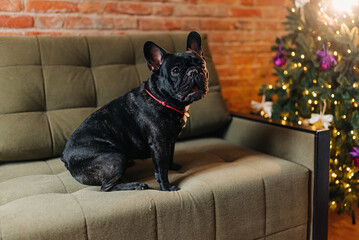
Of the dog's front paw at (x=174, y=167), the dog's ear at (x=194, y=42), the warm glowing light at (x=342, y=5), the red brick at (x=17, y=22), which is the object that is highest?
the warm glowing light at (x=342, y=5)

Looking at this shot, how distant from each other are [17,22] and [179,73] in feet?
4.16

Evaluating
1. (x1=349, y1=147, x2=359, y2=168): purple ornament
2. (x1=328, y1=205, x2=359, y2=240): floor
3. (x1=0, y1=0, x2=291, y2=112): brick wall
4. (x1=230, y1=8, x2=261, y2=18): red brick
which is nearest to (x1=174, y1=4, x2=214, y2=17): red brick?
(x1=0, y1=0, x2=291, y2=112): brick wall

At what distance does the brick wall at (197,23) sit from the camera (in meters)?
1.99

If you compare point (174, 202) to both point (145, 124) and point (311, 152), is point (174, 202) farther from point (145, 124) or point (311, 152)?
point (311, 152)

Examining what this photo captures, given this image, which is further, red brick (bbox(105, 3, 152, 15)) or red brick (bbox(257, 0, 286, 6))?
red brick (bbox(257, 0, 286, 6))

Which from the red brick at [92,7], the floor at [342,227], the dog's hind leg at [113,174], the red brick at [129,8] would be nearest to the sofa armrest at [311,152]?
the floor at [342,227]

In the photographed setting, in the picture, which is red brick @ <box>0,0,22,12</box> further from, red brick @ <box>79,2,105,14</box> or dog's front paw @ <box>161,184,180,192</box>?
dog's front paw @ <box>161,184,180,192</box>

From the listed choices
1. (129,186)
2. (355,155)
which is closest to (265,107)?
(355,155)

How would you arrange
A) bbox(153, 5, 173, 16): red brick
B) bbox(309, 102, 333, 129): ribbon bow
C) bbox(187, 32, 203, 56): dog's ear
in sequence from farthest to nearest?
bbox(153, 5, 173, 16): red brick < bbox(309, 102, 333, 129): ribbon bow < bbox(187, 32, 203, 56): dog's ear

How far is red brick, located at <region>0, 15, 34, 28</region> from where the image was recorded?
6.24 feet

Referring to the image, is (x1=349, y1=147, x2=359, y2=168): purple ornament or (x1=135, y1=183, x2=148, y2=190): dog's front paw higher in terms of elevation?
(x1=135, y1=183, x2=148, y2=190): dog's front paw

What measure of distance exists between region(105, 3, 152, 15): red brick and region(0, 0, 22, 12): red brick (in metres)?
0.54

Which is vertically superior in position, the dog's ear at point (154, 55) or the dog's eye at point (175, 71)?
the dog's ear at point (154, 55)

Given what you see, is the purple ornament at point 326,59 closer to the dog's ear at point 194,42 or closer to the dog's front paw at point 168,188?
the dog's ear at point 194,42
